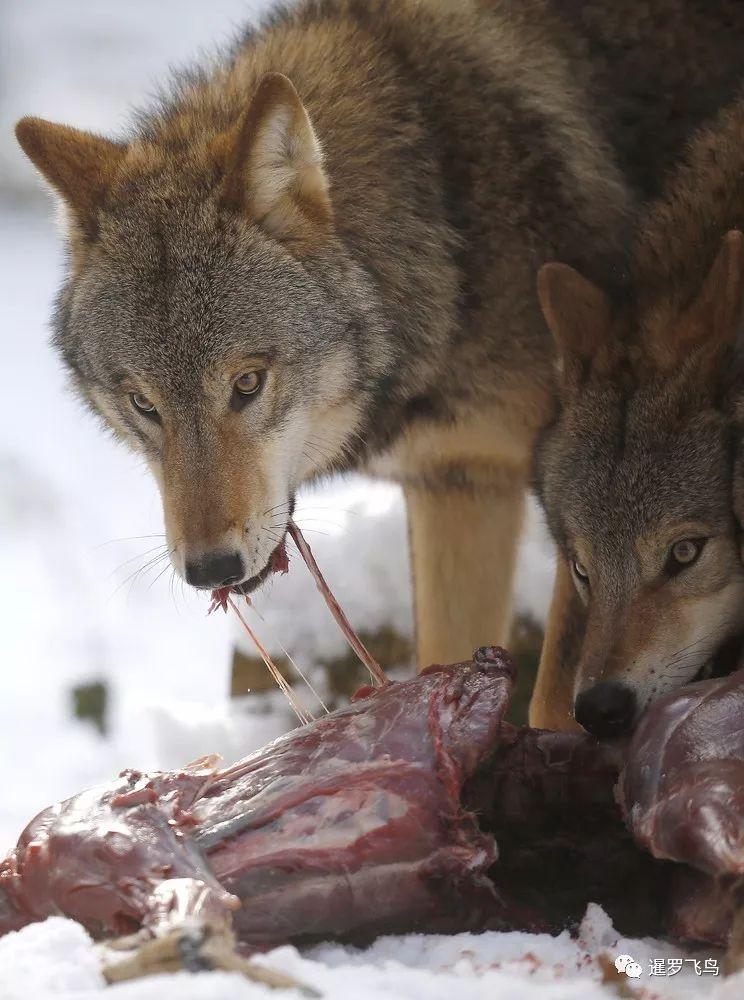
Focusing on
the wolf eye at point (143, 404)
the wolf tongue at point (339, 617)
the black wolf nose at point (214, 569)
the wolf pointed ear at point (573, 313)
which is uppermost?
the wolf pointed ear at point (573, 313)

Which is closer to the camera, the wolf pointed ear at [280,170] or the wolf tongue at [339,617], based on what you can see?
the wolf pointed ear at [280,170]

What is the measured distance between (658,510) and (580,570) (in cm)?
36

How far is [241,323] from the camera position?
10.8ft

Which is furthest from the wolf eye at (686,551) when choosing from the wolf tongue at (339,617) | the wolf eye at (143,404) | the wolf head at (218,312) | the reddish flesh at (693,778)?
the wolf eye at (143,404)

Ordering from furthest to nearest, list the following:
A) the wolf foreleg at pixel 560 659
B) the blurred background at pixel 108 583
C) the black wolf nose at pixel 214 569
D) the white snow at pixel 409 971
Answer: the blurred background at pixel 108 583 → the wolf foreleg at pixel 560 659 → the black wolf nose at pixel 214 569 → the white snow at pixel 409 971

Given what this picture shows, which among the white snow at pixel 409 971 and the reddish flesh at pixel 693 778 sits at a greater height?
the reddish flesh at pixel 693 778

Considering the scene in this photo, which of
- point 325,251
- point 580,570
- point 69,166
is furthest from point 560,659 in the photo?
point 69,166

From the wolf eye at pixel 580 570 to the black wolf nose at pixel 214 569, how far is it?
86cm

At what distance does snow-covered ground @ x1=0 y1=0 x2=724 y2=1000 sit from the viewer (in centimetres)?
223

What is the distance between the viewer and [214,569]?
3.14m

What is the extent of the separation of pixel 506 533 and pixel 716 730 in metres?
2.08

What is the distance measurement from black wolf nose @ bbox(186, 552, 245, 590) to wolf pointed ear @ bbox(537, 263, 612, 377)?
1.03m

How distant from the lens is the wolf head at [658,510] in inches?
117

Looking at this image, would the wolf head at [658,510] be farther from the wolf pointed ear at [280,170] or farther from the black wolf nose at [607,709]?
the wolf pointed ear at [280,170]
